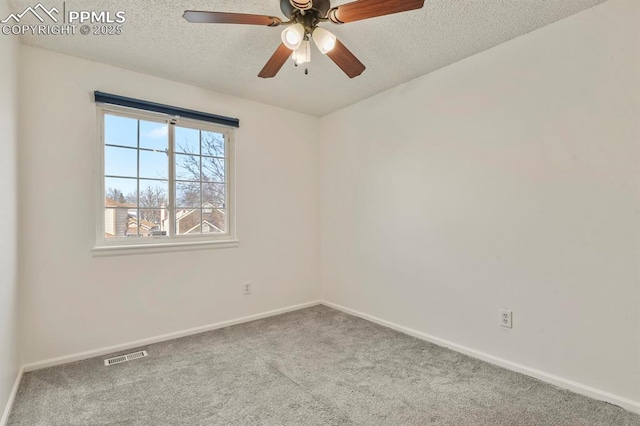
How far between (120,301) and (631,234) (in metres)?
3.60

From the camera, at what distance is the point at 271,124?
3631mm

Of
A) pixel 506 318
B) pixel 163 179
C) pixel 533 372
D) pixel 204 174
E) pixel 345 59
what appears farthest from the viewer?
pixel 204 174

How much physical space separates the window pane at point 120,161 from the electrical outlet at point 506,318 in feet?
10.4

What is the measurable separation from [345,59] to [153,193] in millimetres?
2051

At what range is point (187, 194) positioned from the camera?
313cm

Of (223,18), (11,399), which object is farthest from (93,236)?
(223,18)

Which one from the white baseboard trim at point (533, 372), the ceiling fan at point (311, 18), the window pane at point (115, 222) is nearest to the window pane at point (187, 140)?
the window pane at point (115, 222)

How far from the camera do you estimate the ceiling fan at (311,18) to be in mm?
1568

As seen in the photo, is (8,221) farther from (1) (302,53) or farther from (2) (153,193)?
(1) (302,53)

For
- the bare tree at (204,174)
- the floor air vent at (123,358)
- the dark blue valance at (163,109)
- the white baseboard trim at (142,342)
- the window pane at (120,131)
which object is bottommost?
the floor air vent at (123,358)

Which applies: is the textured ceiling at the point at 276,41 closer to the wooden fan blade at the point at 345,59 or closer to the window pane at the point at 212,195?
the wooden fan blade at the point at 345,59

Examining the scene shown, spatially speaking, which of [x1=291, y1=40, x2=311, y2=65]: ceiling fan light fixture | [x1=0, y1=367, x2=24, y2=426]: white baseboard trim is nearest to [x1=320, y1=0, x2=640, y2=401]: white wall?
[x1=291, y1=40, x2=311, y2=65]: ceiling fan light fixture

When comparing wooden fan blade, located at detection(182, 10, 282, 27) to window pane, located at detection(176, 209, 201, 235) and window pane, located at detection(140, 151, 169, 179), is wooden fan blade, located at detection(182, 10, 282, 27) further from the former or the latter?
window pane, located at detection(176, 209, 201, 235)

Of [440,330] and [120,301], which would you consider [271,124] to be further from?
[440,330]
